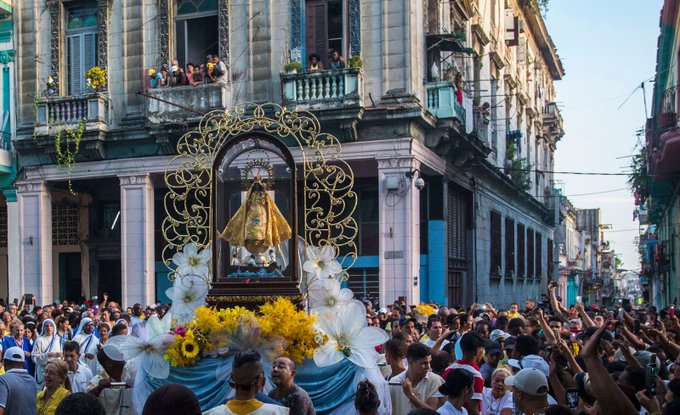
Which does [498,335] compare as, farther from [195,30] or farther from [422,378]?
[195,30]

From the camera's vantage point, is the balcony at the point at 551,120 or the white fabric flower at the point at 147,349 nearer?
the white fabric flower at the point at 147,349

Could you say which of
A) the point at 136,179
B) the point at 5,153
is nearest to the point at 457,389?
the point at 136,179

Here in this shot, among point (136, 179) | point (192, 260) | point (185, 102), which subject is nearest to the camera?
point (192, 260)

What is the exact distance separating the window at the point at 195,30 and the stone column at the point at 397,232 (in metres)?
5.92

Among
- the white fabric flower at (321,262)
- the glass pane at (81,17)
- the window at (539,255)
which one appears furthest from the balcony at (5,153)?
the window at (539,255)

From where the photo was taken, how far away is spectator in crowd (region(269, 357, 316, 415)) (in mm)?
6525

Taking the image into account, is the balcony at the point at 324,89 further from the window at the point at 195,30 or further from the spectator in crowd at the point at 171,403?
the spectator in crowd at the point at 171,403

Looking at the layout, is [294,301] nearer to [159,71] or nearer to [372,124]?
[372,124]

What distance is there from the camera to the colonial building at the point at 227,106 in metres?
19.4

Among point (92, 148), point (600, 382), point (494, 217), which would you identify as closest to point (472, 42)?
point (494, 217)

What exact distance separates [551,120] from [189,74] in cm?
2892

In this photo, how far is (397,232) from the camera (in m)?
19.4

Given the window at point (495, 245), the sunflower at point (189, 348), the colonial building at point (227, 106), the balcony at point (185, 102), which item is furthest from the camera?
the window at point (495, 245)

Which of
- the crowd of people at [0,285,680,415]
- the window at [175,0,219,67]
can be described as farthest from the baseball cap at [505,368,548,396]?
the window at [175,0,219,67]
